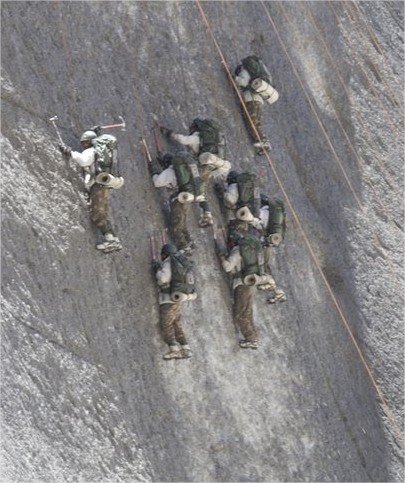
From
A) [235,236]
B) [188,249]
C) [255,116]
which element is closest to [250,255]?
[235,236]

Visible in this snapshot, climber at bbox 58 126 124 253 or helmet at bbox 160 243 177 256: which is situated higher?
climber at bbox 58 126 124 253

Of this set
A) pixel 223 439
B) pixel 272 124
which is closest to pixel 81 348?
pixel 223 439

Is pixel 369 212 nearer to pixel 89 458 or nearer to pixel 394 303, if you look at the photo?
pixel 394 303

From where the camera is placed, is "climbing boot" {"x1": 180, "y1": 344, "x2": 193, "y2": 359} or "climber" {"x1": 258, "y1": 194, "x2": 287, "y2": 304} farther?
"climber" {"x1": 258, "y1": 194, "x2": 287, "y2": 304}

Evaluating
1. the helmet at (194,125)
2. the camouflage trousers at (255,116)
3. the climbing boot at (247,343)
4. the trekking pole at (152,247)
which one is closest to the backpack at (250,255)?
the climbing boot at (247,343)

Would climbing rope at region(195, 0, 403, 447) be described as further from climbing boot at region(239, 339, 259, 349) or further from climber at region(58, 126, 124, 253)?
climber at region(58, 126, 124, 253)

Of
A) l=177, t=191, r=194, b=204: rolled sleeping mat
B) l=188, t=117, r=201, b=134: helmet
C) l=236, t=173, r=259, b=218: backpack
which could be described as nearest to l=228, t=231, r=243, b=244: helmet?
l=236, t=173, r=259, b=218: backpack

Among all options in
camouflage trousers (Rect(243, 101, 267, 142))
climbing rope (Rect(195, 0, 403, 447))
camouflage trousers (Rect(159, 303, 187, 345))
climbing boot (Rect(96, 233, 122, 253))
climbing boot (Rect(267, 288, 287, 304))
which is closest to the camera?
climbing boot (Rect(96, 233, 122, 253))
